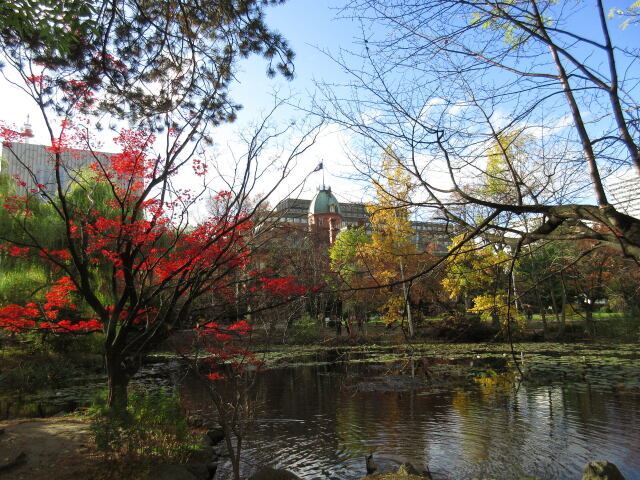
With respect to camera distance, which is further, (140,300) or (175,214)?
(175,214)

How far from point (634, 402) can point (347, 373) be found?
7.65 meters

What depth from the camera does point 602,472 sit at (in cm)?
498

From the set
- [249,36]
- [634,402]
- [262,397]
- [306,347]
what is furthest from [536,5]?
[306,347]

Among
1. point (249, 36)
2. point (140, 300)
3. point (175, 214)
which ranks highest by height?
point (249, 36)

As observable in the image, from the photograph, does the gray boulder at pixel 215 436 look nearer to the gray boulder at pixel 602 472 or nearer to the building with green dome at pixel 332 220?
the building with green dome at pixel 332 220

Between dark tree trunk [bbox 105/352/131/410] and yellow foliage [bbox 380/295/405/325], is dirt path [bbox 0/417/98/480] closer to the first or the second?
dark tree trunk [bbox 105/352/131/410]

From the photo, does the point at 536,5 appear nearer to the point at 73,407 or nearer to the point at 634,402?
the point at 634,402

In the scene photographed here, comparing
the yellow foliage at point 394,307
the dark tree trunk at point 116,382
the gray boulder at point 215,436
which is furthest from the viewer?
the yellow foliage at point 394,307

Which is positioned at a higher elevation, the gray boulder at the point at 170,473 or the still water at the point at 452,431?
the gray boulder at the point at 170,473

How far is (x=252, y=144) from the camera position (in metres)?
5.40

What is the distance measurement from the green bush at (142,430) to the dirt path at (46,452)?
0.27m

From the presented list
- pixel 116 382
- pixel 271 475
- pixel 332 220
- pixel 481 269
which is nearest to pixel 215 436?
pixel 116 382

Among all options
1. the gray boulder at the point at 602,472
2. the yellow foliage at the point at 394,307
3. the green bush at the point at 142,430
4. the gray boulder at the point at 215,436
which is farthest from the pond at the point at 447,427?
the yellow foliage at the point at 394,307

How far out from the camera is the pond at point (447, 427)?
244 inches
